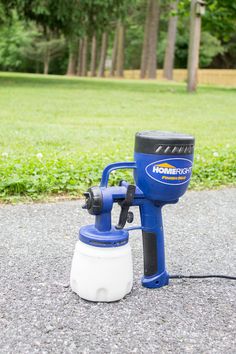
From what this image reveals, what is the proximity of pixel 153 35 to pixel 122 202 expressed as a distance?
28.8 meters

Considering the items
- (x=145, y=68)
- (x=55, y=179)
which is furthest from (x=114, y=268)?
(x=145, y=68)

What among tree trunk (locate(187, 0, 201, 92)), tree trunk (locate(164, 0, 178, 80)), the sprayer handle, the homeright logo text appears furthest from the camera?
tree trunk (locate(164, 0, 178, 80))

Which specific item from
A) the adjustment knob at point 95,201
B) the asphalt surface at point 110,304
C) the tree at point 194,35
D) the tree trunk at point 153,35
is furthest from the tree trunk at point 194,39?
the tree trunk at point 153,35

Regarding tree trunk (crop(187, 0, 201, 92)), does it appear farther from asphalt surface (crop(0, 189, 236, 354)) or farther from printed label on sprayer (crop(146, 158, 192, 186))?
printed label on sprayer (crop(146, 158, 192, 186))

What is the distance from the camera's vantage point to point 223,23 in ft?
58.7

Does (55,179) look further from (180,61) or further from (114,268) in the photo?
(180,61)

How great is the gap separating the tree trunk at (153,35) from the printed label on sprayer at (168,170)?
2781 cm

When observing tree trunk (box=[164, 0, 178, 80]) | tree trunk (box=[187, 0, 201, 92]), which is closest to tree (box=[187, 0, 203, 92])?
tree trunk (box=[187, 0, 201, 92])

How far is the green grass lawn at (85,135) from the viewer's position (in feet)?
13.4

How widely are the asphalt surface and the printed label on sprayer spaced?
21.1 inches

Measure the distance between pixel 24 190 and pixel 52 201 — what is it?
10.4 inches

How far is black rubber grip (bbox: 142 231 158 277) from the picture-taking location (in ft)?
7.29

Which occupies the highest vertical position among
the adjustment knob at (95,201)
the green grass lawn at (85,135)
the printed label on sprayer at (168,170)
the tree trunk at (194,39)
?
the tree trunk at (194,39)

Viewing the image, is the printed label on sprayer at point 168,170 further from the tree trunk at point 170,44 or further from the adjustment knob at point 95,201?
the tree trunk at point 170,44
